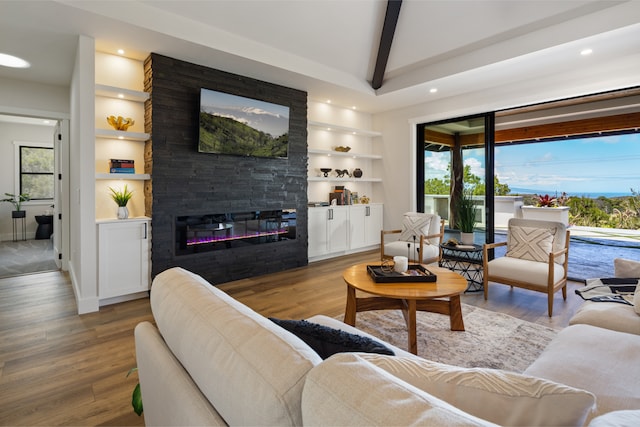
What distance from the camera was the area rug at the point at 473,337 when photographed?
7.56ft

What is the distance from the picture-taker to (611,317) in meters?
1.91

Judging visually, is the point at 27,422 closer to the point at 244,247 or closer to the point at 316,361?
the point at 316,361

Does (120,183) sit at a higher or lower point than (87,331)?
higher

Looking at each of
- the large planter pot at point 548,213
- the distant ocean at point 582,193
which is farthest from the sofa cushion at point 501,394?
the distant ocean at point 582,193

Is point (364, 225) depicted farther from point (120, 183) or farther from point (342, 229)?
point (120, 183)

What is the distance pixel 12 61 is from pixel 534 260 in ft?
20.8

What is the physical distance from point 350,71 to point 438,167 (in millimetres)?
2310

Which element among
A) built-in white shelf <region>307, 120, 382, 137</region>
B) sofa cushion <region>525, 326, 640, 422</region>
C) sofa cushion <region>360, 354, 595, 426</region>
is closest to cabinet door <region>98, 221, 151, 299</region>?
built-in white shelf <region>307, 120, 382, 137</region>

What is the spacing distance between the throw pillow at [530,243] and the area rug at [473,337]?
87cm

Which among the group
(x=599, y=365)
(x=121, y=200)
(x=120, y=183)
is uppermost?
(x=120, y=183)

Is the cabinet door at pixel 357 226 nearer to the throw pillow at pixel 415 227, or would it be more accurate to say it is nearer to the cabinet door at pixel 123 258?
the throw pillow at pixel 415 227

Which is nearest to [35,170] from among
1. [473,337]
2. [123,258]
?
[123,258]

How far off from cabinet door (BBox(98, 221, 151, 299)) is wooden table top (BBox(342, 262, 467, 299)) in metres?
2.33

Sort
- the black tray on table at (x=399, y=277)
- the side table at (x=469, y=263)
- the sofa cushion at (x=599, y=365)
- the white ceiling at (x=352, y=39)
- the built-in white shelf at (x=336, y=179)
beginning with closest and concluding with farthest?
the sofa cushion at (x=599, y=365)
the black tray on table at (x=399, y=277)
the white ceiling at (x=352, y=39)
the side table at (x=469, y=263)
the built-in white shelf at (x=336, y=179)
